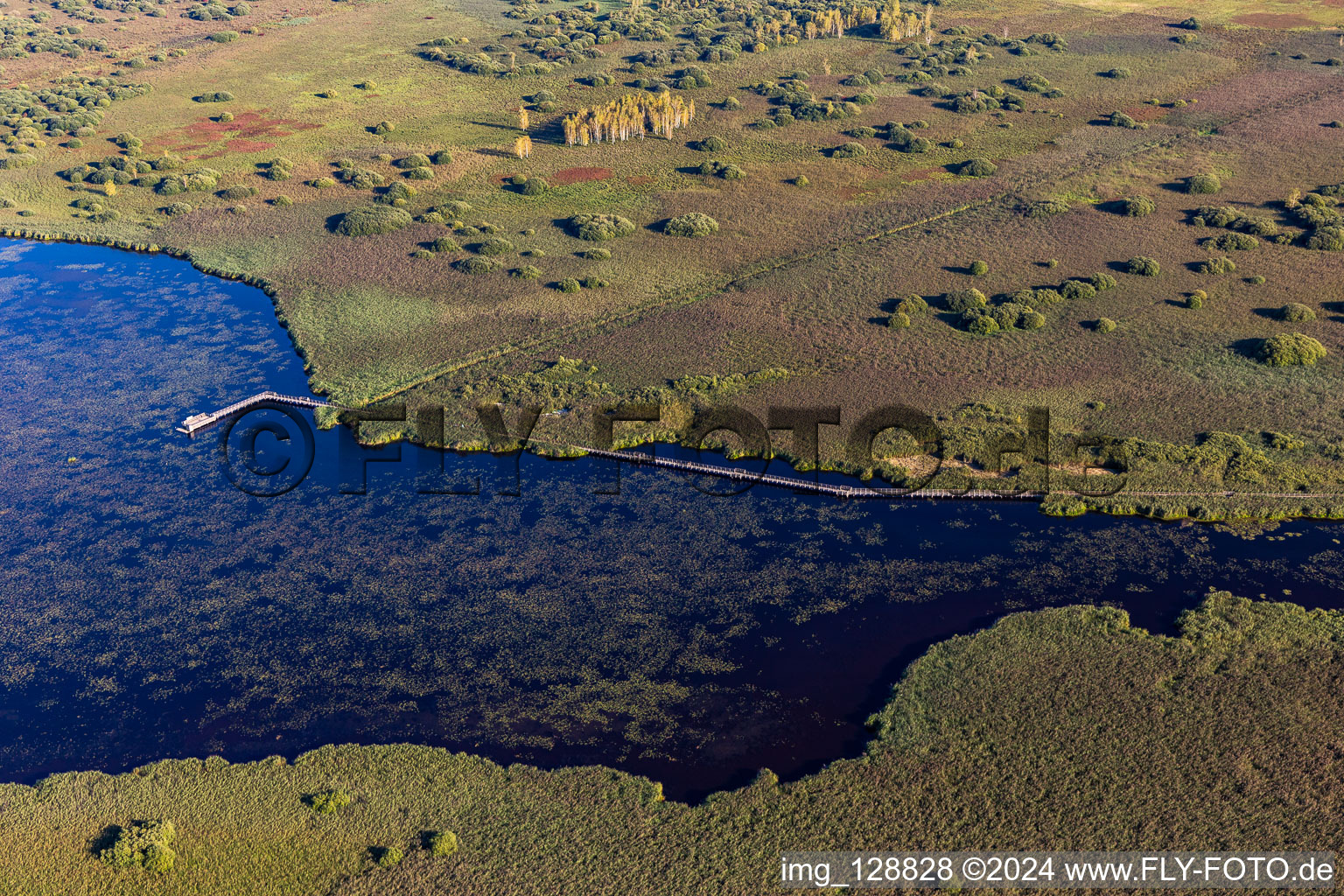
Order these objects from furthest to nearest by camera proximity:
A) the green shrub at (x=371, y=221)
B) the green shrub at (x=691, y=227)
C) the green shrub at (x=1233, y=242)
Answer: the green shrub at (x=371, y=221), the green shrub at (x=691, y=227), the green shrub at (x=1233, y=242)

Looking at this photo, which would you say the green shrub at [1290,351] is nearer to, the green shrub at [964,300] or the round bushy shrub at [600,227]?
the green shrub at [964,300]

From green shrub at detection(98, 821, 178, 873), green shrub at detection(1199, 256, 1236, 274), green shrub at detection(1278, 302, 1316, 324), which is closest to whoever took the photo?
green shrub at detection(98, 821, 178, 873)

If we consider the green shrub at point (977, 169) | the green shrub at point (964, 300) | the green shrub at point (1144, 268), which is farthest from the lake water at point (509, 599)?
the green shrub at point (977, 169)

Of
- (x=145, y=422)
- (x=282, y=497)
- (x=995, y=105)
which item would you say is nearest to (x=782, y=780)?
(x=282, y=497)

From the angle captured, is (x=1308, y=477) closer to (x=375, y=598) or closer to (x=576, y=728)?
(x=576, y=728)

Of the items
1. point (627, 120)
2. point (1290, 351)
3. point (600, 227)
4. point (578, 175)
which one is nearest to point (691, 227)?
point (600, 227)

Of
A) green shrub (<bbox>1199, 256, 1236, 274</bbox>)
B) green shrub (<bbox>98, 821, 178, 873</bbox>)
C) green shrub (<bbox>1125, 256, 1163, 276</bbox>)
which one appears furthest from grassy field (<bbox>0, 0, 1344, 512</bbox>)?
green shrub (<bbox>98, 821, 178, 873</bbox>)

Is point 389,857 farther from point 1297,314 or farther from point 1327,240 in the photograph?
point 1327,240

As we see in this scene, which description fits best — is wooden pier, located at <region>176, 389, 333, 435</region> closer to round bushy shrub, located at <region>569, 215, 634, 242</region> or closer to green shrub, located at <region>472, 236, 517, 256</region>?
green shrub, located at <region>472, 236, 517, 256</region>
